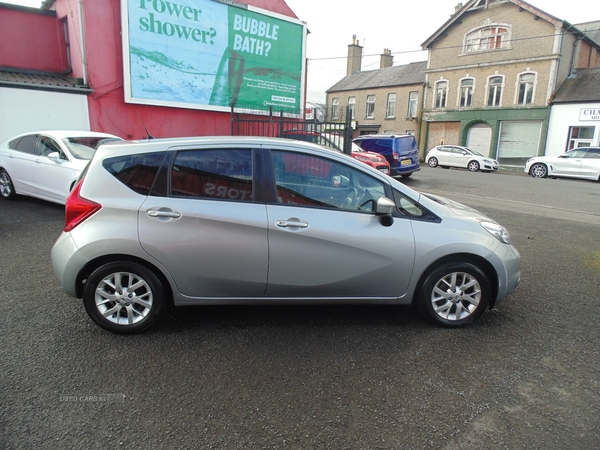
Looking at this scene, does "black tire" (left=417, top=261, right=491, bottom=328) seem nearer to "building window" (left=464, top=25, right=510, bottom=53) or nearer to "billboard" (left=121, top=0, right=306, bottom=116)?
"billboard" (left=121, top=0, right=306, bottom=116)

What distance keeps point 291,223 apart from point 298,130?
382 inches

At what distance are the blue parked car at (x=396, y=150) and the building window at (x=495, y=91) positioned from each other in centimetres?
1736

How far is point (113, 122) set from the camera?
40.9 feet

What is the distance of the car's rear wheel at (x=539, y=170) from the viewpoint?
68.7 feet

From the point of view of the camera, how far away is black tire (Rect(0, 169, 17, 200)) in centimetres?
904

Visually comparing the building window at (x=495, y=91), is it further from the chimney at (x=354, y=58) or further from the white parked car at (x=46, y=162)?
the white parked car at (x=46, y=162)

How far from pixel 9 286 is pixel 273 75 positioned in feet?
40.2

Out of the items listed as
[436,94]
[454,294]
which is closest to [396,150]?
[454,294]

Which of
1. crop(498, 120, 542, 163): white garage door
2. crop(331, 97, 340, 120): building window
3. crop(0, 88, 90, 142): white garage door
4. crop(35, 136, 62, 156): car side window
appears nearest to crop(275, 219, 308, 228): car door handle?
crop(35, 136, 62, 156): car side window

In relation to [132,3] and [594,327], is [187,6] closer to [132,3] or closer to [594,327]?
[132,3]

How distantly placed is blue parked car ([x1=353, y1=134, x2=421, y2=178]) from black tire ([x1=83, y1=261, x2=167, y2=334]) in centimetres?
1285

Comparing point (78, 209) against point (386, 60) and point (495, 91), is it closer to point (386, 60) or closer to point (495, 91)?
point (495, 91)

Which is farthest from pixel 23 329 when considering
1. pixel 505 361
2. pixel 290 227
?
pixel 505 361

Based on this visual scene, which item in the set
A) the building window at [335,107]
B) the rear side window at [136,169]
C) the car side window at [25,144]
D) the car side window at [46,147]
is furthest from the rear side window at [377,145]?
the building window at [335,107]
